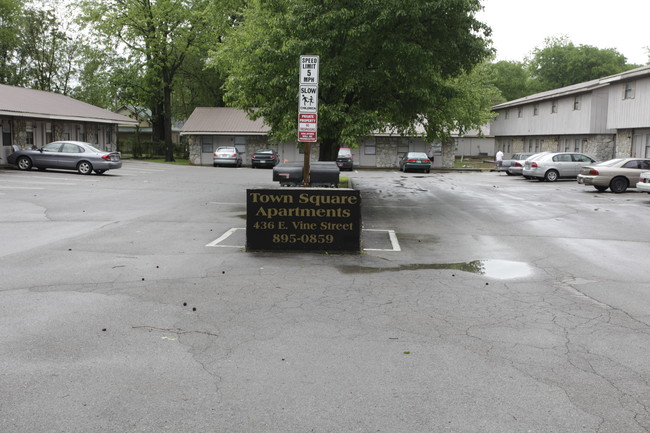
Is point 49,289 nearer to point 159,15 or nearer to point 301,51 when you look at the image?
point 301,51

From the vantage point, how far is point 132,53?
48.7 metres

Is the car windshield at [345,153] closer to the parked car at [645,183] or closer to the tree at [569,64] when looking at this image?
the parked car at [645,183]

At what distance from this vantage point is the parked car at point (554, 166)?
106ft

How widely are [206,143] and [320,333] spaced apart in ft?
146

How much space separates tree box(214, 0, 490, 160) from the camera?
663 inches

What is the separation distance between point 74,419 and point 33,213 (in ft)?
39.8

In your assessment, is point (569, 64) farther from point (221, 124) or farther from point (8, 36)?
point (8, 36)

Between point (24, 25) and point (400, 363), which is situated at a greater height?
point (24, 25)

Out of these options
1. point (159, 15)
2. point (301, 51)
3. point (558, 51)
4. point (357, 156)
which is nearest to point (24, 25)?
point (159, 15)

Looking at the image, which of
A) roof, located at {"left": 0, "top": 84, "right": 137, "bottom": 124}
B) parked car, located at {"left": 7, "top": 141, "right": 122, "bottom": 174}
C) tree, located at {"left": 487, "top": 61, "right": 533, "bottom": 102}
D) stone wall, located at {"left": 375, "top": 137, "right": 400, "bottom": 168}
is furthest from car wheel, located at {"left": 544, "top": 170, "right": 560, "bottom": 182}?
tree, located at {"left": 487, "top": 61, "right": 533, "bottom": 102}

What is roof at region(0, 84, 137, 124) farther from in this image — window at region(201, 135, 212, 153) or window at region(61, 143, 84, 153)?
window at region(201, 135, 212, 153)

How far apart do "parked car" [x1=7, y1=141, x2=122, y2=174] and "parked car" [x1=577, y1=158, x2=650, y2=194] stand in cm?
2188

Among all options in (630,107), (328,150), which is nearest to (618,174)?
(328,150)

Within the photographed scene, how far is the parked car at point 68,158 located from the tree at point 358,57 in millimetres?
11007
